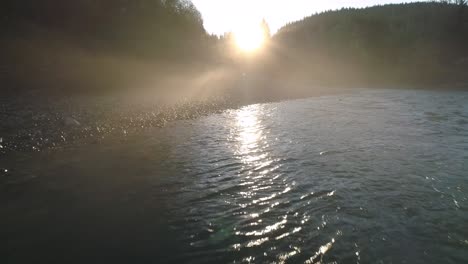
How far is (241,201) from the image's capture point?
1233 centimetres

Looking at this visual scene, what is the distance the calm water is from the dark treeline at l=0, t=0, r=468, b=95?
24657mm

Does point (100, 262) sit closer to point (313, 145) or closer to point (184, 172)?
point (184, 172)

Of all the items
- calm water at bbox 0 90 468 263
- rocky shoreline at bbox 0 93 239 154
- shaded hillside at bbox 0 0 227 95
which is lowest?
calm water at bbox 0 90 468 263

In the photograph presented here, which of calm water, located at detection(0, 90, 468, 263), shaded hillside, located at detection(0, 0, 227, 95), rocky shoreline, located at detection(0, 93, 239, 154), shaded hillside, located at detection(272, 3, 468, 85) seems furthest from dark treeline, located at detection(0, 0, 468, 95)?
calm water, located at detection(0, 90, 468, 263)

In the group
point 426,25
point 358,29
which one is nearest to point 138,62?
point 358,29

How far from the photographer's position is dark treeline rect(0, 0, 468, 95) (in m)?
40.3

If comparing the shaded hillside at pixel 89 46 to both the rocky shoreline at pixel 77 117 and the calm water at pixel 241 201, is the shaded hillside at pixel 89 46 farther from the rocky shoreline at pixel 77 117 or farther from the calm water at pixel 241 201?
the calm water at pixel 241 201

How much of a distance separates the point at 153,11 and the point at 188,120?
43.7m

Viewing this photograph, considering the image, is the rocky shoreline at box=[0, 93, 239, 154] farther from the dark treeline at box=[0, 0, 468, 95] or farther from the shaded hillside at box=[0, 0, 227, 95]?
the dark treeline at box=[0, 0, 468, 95]

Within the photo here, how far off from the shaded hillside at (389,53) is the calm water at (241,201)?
3154 inches

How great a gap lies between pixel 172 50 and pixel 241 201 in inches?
2272

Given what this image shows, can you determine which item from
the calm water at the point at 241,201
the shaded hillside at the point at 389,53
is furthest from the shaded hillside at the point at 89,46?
the shaded hillside at the point at 389,53

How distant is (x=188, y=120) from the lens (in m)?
29.8

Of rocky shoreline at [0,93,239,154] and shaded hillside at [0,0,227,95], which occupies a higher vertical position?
shaded hillside at [0,0,227,95]
